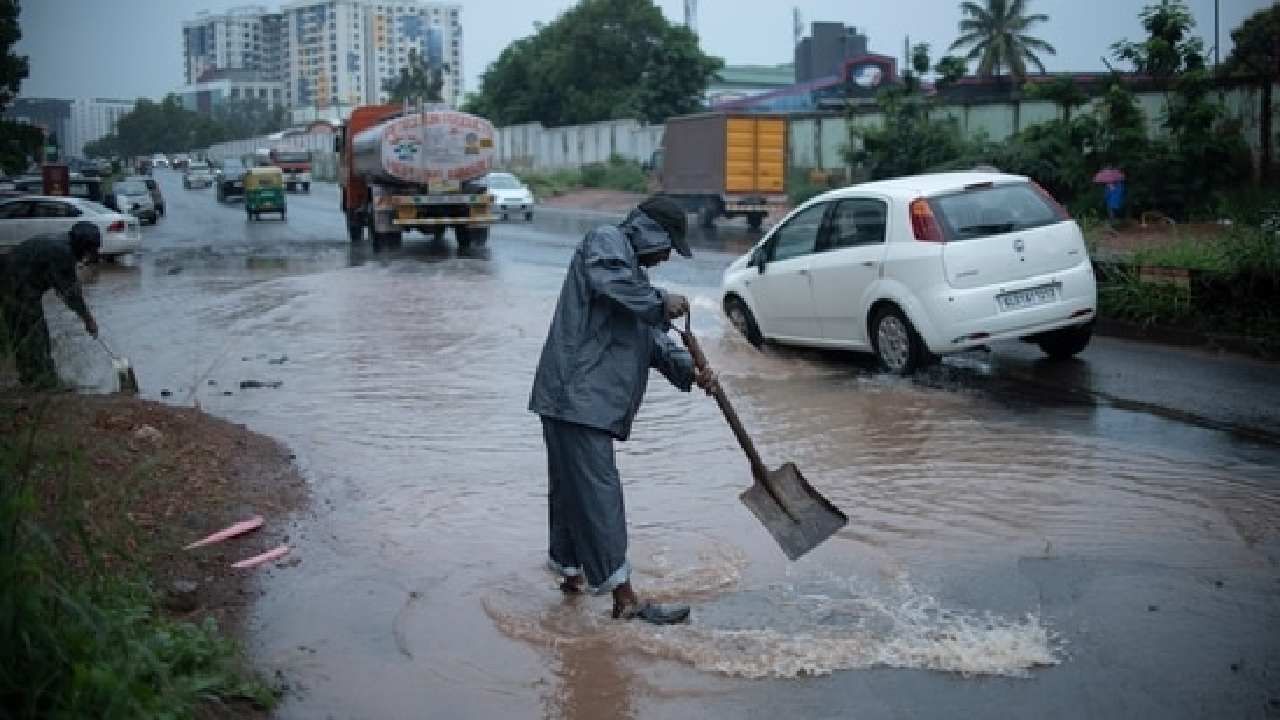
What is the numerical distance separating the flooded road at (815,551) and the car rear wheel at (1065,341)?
167 mm

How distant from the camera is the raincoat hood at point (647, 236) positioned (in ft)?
17.1

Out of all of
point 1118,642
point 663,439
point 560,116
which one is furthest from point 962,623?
point 560,116

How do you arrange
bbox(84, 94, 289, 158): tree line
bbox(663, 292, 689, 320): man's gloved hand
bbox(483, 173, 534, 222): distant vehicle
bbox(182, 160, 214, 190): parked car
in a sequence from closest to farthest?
bbox(663, 292, 689, 320): man's gloved hand → bbox(483, 173, 534, 222): distant vehicle → bbox(182, 160, 214, 190): parked car → bbox(84, 94, 289, 158): tree line

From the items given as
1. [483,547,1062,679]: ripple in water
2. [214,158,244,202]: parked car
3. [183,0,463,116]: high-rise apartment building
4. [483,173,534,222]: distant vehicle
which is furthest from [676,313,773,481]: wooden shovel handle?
[183,0,463,116]: high-rise apartment building

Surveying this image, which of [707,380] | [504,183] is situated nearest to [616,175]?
[504,183]

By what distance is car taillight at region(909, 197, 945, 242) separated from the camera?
9.55 m

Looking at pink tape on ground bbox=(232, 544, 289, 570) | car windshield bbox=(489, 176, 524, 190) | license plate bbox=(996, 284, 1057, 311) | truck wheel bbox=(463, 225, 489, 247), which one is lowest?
pink tape on ground bbox=(232, 544, 289, 570)

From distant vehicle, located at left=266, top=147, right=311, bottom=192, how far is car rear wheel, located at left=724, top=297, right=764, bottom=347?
57288 millimetres

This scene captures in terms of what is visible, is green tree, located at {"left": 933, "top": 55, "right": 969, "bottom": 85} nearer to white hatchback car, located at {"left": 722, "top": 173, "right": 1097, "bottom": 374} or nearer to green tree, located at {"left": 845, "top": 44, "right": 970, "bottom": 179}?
green tree, located at {"left": 845, "top": 44, "right": 970, "bottom": 179}

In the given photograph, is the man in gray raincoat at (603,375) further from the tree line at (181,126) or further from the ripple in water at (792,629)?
the tree line at (181,126)


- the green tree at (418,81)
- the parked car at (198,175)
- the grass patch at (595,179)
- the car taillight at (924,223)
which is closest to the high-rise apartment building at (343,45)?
the green tree at (418,81)

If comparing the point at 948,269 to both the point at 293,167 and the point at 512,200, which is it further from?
the point at 293,167

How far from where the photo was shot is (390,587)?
18.8ft

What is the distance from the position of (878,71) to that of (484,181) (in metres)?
31.4
